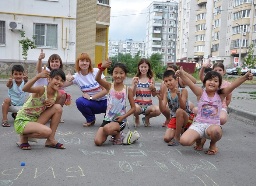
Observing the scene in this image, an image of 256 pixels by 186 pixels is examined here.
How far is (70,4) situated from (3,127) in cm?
1478

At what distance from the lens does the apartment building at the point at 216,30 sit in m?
52.4

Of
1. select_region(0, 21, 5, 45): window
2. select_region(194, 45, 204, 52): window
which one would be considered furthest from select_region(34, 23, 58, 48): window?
select_region(194, 45, 204, 52): window

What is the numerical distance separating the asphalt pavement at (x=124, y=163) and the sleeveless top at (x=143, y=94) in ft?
3.24

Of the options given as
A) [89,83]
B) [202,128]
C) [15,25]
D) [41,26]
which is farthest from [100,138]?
[41,26]

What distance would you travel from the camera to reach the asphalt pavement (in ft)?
11.3

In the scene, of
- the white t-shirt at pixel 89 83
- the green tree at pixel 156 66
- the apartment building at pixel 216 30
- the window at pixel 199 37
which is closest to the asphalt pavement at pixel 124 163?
the white t-shirt at pixel 89 83

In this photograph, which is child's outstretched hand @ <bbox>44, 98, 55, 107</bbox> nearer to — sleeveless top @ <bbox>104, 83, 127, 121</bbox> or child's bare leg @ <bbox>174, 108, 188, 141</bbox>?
sleeveless top @ <bbox>104, 83, 127, 121</bbox>

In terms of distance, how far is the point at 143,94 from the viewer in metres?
6.50

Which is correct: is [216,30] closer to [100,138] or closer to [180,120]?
[180,120]

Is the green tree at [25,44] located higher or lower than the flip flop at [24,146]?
higher

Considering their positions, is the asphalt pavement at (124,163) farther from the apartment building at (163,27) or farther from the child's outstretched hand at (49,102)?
the apartment building at (163,27)

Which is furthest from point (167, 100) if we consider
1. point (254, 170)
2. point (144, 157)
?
point (254, 170)

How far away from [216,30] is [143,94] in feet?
198

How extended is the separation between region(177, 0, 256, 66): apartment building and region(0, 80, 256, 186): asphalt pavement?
49.8 metres
